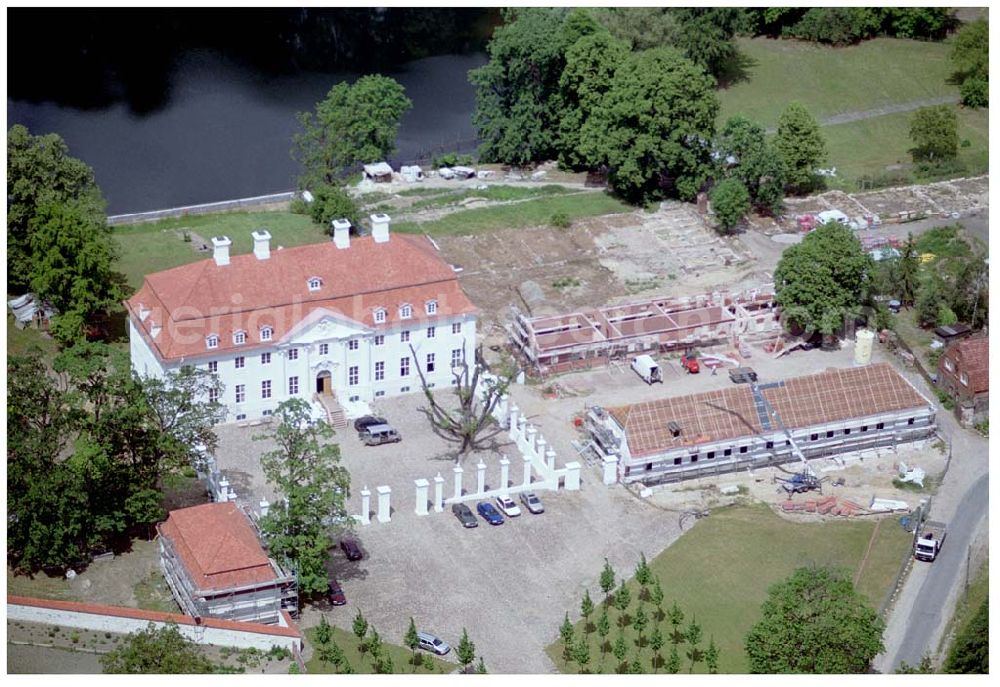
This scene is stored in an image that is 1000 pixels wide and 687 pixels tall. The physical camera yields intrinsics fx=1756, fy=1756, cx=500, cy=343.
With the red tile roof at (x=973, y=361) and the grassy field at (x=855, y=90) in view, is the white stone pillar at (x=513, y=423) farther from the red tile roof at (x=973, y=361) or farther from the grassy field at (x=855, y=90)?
the grassy field at (x=855, y=90)

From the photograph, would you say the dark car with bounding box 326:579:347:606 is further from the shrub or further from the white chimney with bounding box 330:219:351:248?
the shrub

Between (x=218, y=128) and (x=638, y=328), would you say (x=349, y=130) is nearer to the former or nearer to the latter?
(x=218, y=128)

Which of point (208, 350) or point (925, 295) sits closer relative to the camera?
point (208, 350)

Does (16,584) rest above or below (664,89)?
below

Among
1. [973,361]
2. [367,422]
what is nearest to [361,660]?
[367,422]

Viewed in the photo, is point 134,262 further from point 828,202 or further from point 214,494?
point 828,202

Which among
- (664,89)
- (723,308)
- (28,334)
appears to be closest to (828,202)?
(664,89)

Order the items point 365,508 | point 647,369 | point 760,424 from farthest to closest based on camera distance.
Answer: point 647,369 → point 760,424 → point 365,508

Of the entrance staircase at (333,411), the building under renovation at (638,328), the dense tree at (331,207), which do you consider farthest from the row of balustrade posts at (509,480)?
the dense tree at (331,207)
